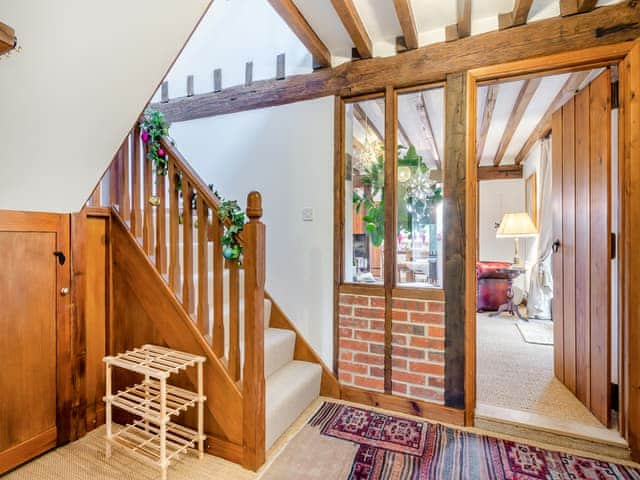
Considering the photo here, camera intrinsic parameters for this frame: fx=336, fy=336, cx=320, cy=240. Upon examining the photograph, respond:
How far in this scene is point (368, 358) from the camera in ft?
7.82

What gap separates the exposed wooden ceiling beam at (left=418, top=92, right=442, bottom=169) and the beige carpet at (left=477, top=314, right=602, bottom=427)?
5.62 feet

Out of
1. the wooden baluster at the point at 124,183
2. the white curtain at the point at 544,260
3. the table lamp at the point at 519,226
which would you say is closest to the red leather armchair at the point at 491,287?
the white curtain at the point at 544,260

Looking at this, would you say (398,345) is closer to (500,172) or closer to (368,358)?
(368,358)

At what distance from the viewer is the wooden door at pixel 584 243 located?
78.5 inches

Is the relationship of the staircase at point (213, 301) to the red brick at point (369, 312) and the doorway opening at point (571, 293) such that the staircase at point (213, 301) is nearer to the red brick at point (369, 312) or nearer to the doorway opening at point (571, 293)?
the red brick at point (369, 312)

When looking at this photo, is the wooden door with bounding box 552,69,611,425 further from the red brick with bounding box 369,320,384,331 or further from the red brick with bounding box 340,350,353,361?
the red brick with bounding box 340,350,353,361

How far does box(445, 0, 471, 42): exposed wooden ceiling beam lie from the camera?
1.90m

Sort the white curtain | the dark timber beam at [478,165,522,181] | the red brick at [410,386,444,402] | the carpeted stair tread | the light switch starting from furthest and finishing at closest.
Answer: the dark timber beam at [478,165,522,181], the white curtain, the light switch, the red brick at [410,386,444,402], the carpeted stair tread

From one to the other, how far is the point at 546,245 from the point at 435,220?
10.9 ft


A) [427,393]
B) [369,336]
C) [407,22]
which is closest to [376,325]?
[369,336]

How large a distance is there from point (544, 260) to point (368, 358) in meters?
3.68

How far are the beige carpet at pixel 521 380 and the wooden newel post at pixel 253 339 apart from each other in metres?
1.59

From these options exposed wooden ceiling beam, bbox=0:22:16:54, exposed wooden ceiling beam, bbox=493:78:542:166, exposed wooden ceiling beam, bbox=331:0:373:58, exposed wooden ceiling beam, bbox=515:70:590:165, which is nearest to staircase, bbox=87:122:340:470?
exposed wooden ceiling beam, bbox=0:22:16:54

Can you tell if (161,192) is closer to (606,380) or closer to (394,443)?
(394,443)
